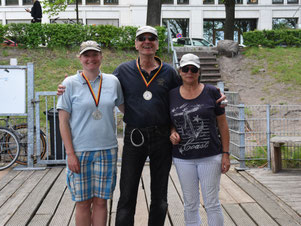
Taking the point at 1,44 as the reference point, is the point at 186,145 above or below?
below

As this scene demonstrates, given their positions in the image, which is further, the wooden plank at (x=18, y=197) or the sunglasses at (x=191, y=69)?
the wooden plank at (x=18, y=197)

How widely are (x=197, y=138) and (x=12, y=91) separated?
4.66 m

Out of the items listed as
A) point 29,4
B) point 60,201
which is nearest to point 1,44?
point 60,201

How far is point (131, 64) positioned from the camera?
3543 millimetres

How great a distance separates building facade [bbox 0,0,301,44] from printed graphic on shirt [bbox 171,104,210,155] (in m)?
31.4

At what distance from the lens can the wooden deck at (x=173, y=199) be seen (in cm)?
434

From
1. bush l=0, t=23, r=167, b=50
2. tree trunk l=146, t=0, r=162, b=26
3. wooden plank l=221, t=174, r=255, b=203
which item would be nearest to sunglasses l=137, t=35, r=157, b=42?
wooden plank l=221, t=174, r=255, b=203

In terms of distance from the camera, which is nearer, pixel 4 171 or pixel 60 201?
pixel 60 201

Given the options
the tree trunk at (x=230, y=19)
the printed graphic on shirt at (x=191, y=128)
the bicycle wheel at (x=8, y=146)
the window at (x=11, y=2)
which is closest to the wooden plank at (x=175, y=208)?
the printed graphic on shirt at (x=191, y=128)

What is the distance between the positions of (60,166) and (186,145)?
4299 mm

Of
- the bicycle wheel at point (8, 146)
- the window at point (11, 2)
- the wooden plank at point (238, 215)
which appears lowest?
the wooden plank at point (238, 215)

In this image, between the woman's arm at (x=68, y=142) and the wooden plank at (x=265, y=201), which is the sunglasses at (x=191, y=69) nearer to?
the woman's arm at (x=68, y=142)

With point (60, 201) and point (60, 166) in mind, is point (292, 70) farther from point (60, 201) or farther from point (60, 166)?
point (60, 201)

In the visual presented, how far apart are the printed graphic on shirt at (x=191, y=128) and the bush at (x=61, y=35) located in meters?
13.3
